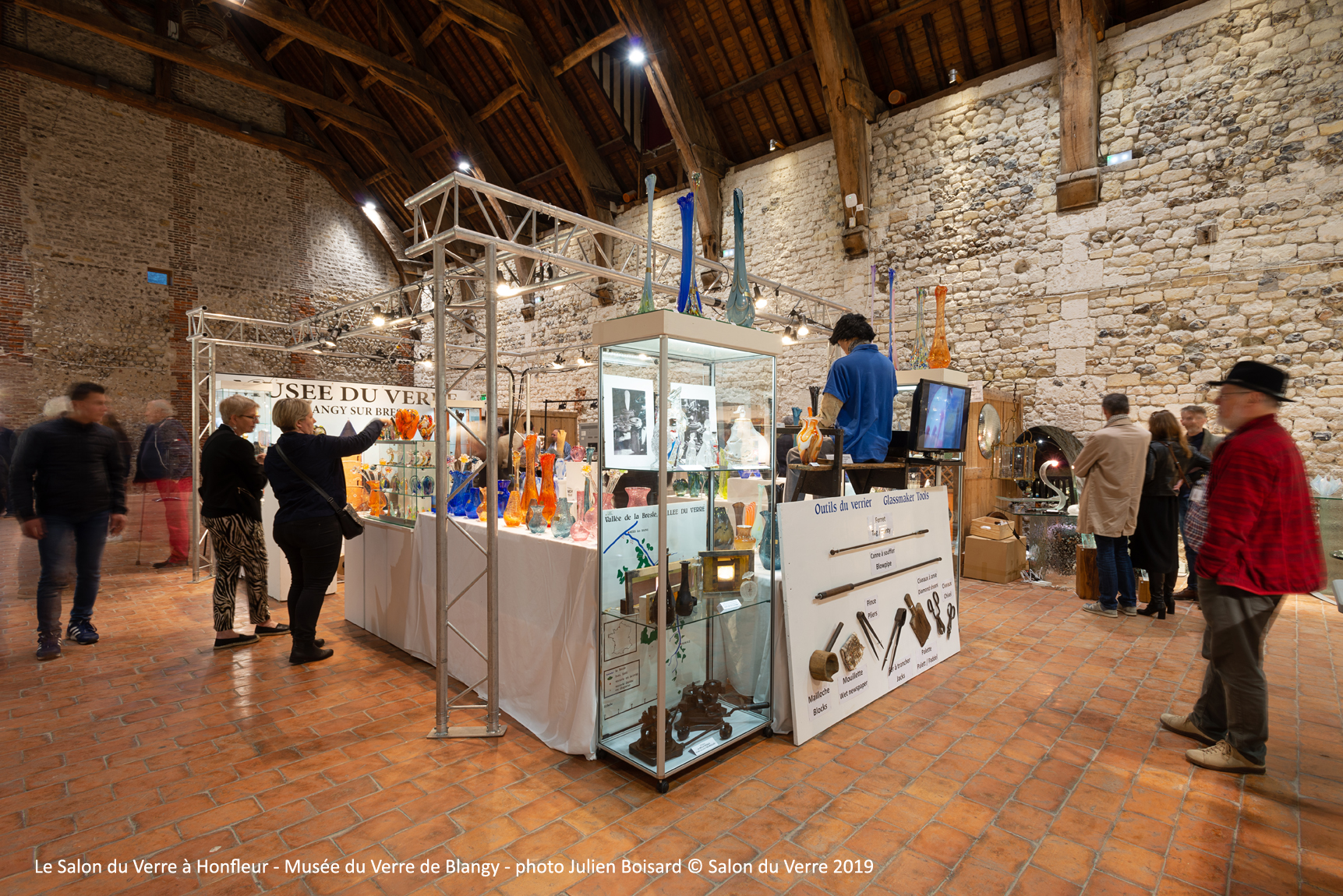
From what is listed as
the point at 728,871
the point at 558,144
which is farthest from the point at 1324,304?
the point at 558,144

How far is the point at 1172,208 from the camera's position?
6207mm

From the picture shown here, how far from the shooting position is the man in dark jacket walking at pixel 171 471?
6.32m

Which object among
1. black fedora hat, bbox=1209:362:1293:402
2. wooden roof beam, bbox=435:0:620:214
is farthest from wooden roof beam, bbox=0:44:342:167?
black fedora hat, bbox=1209:362:1293:402

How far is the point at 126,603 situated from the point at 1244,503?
7.29 meters

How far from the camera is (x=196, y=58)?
32.9ft

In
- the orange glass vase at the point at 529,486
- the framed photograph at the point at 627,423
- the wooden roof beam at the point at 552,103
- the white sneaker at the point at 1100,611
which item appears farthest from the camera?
the wooden roof beam at the point at 552,103

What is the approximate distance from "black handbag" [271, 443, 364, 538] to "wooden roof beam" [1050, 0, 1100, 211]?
7820mm

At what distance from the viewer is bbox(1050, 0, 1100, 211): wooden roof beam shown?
6.40 m

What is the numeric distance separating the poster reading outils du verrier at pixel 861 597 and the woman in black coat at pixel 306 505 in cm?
268

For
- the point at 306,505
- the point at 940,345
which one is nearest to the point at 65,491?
the point at 306,505

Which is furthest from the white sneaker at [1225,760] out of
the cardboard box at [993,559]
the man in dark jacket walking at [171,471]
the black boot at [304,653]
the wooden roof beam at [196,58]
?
the wooden roof beam at [196,58]

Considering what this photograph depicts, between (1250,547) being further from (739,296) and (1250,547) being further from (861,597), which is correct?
(739,296)

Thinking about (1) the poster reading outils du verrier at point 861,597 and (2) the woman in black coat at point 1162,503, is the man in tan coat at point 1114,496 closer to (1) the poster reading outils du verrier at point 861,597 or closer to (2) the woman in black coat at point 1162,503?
(2) the woman in black coat at point 1162,503

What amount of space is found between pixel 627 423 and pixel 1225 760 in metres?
2.80
